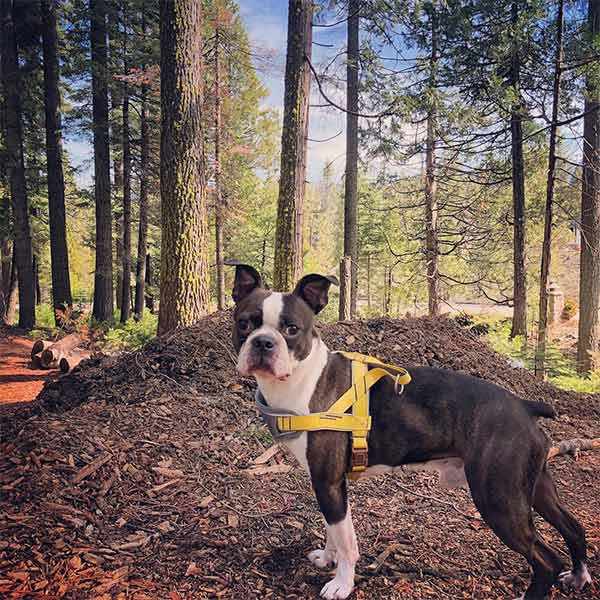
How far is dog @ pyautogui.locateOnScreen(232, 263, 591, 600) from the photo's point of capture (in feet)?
9.02

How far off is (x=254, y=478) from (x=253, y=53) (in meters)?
14.6

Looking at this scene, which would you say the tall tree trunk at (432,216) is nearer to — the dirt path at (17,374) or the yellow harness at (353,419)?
the dirt path at (17,374)

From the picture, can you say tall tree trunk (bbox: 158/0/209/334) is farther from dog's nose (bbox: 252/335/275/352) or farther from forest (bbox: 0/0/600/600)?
dog's nose (bbox: 252/335/275/352)

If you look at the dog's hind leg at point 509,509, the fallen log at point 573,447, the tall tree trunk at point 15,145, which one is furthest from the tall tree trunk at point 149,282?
the dog's hind leg at point 509,509

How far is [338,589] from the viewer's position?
2.97m

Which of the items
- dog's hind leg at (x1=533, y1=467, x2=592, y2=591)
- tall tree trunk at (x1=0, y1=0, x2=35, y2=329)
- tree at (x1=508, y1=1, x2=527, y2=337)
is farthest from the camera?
tall tree trunk at (x1=0, y1=0, x2=35, y2=329)

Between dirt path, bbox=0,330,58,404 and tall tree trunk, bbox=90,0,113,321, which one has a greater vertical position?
tall tree trunk, bbox=90,0,113,321

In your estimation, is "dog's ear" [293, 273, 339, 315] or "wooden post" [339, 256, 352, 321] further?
"wooden post" [339, 256, 352, 321]

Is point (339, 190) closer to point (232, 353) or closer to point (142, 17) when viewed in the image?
point (142, 17)

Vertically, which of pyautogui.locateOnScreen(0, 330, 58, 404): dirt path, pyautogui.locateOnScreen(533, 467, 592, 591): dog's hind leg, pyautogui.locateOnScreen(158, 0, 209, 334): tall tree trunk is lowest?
pyautogui.locateOnScreen(0, 330, 58, 404): dirt path

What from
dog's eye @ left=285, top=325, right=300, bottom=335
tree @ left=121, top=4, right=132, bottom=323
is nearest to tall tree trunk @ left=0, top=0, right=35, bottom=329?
tree @ left=121, top=4, right=132, bottom=323

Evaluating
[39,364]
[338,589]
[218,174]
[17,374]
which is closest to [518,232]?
[218,174]

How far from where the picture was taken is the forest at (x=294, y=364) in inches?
117

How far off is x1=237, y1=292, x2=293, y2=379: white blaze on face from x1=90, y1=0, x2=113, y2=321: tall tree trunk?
1535cm
